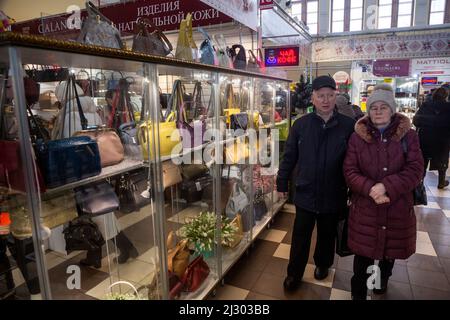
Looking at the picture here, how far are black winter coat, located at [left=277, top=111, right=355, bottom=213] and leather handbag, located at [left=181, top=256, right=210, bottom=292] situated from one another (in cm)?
91

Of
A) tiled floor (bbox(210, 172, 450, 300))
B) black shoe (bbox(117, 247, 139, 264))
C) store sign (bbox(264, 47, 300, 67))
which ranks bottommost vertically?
tiled floor (bbox(210, 172, 450, 300))

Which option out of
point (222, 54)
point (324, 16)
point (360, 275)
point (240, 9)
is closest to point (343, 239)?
point (360, 275)

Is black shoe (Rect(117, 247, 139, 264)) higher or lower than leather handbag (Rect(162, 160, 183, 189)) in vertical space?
lower

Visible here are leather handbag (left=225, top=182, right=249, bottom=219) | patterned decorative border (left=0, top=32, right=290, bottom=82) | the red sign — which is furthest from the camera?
the red sign

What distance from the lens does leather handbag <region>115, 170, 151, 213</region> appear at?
2533mm

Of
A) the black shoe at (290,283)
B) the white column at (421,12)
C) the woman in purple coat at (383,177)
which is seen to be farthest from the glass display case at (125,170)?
the white column at (421,12)

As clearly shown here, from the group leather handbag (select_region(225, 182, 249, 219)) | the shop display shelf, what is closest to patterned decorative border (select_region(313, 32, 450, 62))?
leather handbag (select_region(225, 182, 249, 219))

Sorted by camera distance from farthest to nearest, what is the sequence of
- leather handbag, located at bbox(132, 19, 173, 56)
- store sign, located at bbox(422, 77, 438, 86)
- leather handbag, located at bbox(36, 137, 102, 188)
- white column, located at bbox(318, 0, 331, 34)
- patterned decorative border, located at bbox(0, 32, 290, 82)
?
1. white column, located at bbox(318, 0, 331, 34)
2. store sign, located at bbox(422, 77, 438, 86)
3. leather handbag, located at bbox(132, 19, 173, 56)
4. leather handbag, located at bbox(36, 137, 102, 188)
5. patterned decorative border, located at bbox(0, 32, 290, 82)

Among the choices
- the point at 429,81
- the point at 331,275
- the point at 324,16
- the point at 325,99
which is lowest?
the point at 331,275

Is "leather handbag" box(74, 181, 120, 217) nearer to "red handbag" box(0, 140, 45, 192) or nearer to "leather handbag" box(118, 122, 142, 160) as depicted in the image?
"leather handbag" box(118, 122, 142, 160)

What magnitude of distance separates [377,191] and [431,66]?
10443 mm

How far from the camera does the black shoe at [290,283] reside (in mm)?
2662

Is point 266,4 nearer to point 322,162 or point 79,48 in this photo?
point 322,162

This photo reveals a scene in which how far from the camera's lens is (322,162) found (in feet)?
7.86
